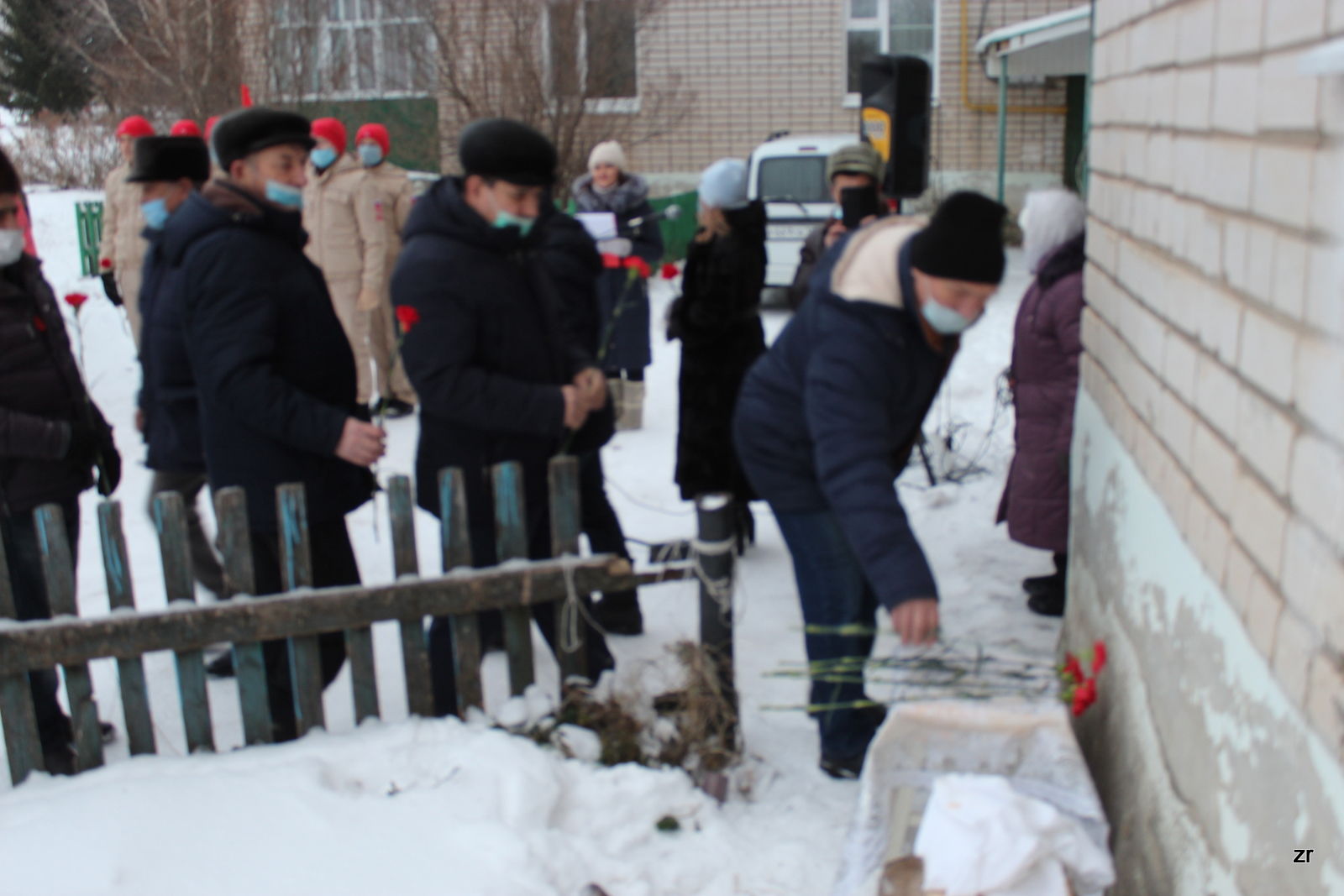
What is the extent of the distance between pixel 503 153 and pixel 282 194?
62 centimetres

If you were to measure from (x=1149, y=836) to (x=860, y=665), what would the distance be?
0.91 meters

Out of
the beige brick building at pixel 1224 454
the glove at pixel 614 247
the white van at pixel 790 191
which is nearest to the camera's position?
the beige brick building at pixel 1224 454

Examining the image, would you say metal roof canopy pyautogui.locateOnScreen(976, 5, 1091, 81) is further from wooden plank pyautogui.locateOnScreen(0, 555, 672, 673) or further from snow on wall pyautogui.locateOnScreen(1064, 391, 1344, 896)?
wooden plank pyautogui.locateOnScreen(0, 555, 672, 673)

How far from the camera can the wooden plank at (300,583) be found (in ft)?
10.2

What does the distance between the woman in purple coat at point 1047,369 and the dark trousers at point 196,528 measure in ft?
9.11

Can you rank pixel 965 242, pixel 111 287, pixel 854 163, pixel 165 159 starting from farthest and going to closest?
pixel 111 287 → pixel 854 163 → pixel 165 159 → pixel 965 242

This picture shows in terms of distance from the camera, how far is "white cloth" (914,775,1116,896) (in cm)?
214

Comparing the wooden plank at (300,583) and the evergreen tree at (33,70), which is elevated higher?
the evergreen tree at (33,70)

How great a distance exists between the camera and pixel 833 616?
10.2 ft

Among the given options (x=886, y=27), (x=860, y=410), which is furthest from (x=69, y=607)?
(x=886, y=27)

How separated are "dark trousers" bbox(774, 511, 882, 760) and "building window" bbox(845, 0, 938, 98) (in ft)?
46.1

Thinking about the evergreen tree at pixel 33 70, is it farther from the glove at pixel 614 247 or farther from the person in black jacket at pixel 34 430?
the person in black jacket at pixel 34 430

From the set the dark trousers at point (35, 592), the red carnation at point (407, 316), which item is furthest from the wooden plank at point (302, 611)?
the red carnation at point (407, 316)

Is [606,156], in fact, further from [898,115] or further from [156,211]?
[156,211]
